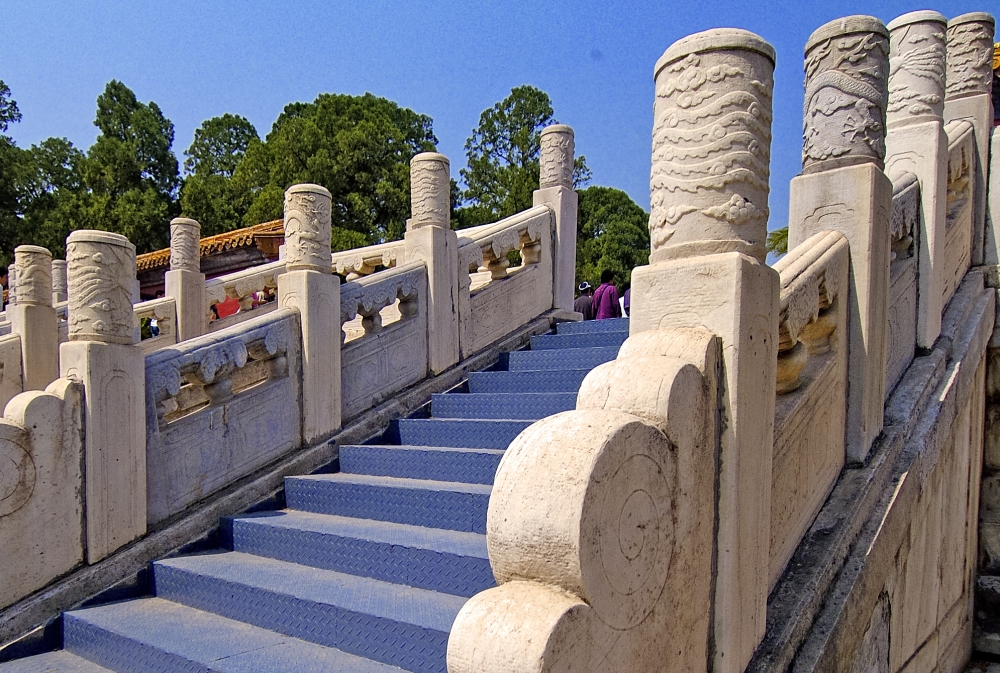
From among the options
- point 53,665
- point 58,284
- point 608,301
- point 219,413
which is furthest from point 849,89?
point 58,284

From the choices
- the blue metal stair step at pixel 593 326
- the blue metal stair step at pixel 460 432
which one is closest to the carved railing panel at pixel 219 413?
the blue metal stair step at pixel 460 432

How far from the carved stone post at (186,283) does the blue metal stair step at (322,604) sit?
3.97 meters

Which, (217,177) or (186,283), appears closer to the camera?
(186,283)

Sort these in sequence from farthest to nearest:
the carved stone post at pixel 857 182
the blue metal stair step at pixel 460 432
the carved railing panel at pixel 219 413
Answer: the blue metal stair step at pixel 460 432
the carved railing panel at pixel 219 413
the carved stone post at pixel 857 182

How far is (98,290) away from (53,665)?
1.88 meters

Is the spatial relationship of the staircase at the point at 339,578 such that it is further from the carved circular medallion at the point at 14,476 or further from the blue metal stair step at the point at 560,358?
the carved circular medallion at the point at 14,476

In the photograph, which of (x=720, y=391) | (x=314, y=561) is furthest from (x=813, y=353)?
(x=314, y=561)

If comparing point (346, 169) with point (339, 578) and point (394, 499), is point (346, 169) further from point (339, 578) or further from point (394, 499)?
point (339, 578)

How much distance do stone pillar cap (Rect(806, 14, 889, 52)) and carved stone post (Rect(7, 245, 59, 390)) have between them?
5.98 m

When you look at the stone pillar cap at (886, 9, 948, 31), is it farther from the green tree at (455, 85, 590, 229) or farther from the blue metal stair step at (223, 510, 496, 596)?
the green tree at (455, 85, 590, 229)

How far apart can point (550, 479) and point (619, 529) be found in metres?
0.25

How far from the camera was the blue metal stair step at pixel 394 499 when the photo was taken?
3605mm

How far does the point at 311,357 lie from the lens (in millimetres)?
4871

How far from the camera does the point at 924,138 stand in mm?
4461
